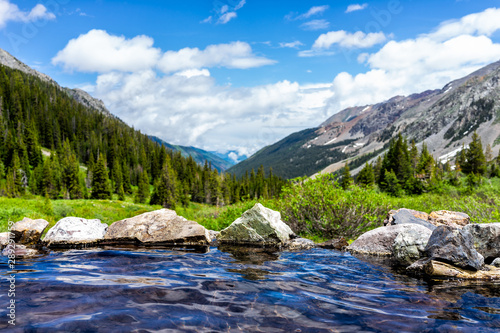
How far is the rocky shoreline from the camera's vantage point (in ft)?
28.7

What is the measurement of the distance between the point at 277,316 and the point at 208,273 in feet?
11.4

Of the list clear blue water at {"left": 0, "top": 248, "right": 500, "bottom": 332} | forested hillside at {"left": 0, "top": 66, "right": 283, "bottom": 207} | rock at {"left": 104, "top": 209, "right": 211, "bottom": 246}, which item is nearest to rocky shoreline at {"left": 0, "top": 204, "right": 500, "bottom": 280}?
rock at {"left": 104, "top": 209, "right": 211, "bottom": 246}

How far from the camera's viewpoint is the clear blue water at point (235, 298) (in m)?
5.25

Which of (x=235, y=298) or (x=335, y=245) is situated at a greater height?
(x=235, y=298)

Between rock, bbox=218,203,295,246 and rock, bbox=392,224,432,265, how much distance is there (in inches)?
189

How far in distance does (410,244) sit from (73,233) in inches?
545

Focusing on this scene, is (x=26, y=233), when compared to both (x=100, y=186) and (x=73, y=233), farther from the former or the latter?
(x=100, y=186)

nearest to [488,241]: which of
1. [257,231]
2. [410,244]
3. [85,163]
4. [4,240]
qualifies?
[410,244]

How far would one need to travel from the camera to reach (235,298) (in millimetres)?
6578

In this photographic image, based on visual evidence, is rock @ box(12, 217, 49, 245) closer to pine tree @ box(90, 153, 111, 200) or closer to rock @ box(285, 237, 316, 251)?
rock @ box(285, 237, 316, 251)

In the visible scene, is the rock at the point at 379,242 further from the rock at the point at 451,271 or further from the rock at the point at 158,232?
the rock at the point at 158,232

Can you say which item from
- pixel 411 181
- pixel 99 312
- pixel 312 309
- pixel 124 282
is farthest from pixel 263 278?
pixel 411 181

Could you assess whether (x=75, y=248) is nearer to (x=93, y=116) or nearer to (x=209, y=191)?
(x=209, y=191)

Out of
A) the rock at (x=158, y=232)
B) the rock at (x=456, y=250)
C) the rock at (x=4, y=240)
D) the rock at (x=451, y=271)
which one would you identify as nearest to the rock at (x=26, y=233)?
the rock at (x=4, y=240)
